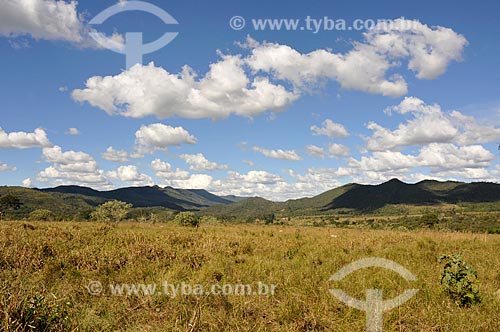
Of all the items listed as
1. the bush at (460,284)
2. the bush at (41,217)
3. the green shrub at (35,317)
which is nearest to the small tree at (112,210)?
the bush at (41,217)

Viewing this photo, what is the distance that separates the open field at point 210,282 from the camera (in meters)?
5.31

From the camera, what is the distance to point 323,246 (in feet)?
39.7

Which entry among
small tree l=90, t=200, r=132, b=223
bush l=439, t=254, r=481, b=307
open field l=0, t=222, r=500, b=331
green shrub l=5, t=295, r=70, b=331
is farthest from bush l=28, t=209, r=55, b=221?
bush l=439, t=254, r=481, b=307

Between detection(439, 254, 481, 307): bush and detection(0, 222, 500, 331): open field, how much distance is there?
0.73ft

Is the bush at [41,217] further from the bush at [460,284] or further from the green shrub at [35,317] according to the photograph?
the bush at [460,284]

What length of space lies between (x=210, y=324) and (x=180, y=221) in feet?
70.0

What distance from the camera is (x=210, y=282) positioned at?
7.42 m

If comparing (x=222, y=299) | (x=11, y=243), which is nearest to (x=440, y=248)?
(x=222, y=299)

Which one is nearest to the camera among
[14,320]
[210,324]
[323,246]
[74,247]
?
[14,320]

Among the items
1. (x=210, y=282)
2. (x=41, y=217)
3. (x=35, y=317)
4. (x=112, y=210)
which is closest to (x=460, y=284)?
(x=210, y=282)

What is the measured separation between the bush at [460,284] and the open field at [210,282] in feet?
0.73

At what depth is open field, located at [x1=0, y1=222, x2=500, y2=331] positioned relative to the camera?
17.4 ft

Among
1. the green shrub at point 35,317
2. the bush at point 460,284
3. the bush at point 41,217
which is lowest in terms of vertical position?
the bush at point 460,284

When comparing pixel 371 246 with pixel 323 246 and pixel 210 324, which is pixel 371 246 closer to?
pixel 323 246
